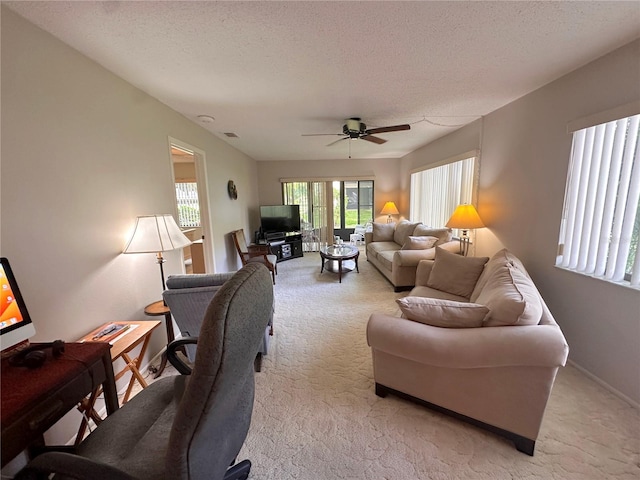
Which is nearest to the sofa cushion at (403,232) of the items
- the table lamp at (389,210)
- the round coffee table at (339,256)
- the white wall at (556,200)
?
the round coffee table at (339,256)

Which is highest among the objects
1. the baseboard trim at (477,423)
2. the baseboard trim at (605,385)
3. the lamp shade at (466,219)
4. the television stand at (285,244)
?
the lamp shade at (466,219)

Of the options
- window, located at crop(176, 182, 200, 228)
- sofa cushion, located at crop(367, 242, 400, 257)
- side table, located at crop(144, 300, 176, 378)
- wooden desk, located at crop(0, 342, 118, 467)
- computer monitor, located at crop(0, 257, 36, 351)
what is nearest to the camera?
wooden desk, located at crop(0, 342, 118, 467)

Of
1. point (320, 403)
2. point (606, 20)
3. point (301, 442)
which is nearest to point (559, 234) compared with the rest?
point (606, 20)

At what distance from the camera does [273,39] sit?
5.19 ft

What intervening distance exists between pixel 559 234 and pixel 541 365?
1.49 meters

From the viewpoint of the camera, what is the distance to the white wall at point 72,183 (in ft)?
4.24

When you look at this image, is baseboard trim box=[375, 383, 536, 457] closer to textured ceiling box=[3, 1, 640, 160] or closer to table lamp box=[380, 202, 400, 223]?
textured ceiling box=[3, 1, 640, 160]

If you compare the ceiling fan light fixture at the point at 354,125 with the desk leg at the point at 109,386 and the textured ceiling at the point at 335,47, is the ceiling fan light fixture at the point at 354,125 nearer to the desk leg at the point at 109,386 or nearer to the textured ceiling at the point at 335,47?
the textured ceiling at the point at 335,47

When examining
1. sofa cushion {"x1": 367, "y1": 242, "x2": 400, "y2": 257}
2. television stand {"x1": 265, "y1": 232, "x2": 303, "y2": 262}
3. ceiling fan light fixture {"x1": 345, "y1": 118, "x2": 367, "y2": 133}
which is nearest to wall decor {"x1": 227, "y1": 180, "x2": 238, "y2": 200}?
television stand {"x1": 265, "y1": 232, "x2": 303, "y2": 262}

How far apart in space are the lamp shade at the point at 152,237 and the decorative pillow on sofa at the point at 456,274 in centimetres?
246

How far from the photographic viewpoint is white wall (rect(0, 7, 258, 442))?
129 centimetres

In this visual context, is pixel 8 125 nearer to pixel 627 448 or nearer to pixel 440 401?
pixel 440 401

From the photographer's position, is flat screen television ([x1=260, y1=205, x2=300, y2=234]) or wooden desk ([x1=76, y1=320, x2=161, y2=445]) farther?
flat screen television ([x1=260, y1=205, x2=300, y2=234])

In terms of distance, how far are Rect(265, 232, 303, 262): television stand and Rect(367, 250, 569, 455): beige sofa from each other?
4.10 meters
